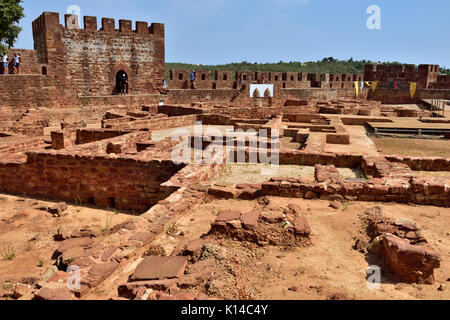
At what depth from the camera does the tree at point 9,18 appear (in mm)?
19094

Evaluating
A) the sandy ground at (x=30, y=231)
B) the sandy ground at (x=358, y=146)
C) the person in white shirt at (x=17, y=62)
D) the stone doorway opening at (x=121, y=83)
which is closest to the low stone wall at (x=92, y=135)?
the sandy ground at (x=30, y=231)

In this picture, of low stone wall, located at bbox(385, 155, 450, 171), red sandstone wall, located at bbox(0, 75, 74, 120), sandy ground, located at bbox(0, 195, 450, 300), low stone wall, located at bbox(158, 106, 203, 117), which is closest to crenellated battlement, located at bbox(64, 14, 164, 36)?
red sandstone wall, located at bbox(0, 75, 74, 120)

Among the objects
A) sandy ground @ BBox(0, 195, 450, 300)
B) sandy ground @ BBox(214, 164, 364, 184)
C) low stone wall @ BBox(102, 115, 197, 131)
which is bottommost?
sandy ground @ BBox(0, 195, 450, 300)

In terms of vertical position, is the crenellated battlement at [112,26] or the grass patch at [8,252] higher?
the crenellated battlement at [112,26]

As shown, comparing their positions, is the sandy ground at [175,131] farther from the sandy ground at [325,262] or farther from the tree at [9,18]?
the tree at [9,18]

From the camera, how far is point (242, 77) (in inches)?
1231

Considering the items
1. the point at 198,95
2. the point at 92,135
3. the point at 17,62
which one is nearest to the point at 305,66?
the point at 198,95

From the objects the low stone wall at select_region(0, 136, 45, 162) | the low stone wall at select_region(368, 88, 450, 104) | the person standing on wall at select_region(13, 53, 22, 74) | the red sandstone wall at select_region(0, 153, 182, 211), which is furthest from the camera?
the low stone wall at select_region(368, 88, 450, 104)

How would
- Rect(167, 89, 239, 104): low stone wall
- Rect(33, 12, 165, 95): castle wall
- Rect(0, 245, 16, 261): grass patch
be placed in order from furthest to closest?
Rect(167, 89, 239, 104): low stone wall, Rect(33, 12, 165, 95): castle wall, Rect(0, 245, 16, 261): grass patch

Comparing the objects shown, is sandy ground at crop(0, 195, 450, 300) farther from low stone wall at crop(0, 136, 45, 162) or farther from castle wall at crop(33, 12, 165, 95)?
castle wall at crop(33, 12, 165, 95)

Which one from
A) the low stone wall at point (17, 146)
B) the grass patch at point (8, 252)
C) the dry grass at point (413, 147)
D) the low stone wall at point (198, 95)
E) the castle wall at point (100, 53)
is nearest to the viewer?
the grass patch at point (8, 252)

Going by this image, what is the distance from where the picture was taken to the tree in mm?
19094
